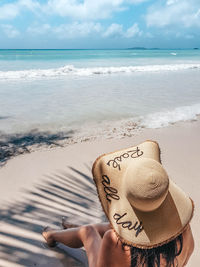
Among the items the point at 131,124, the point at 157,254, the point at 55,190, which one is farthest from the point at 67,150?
the point at 157,254

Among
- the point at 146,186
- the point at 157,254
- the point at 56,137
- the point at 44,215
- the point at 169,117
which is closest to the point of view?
the point at 146,186

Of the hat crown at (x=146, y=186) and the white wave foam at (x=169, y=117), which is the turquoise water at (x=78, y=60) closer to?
Result: the white wave foam at (x=169, y=117)

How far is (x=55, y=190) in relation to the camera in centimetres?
262

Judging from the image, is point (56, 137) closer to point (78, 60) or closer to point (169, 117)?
point (169, 117)

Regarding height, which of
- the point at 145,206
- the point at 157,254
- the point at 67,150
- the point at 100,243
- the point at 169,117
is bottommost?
the point at 67,150

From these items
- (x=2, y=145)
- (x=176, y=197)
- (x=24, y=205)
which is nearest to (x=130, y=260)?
(x=176, y=197)

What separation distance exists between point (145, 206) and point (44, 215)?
1.54m

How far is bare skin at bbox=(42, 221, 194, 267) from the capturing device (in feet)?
3.55

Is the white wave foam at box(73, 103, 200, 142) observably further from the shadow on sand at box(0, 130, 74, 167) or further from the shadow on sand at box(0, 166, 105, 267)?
the shadow on sand at box(0, 166, 105, 267)

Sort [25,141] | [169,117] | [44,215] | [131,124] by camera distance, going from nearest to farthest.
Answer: [44,215]
[25,141]
[131,124]
[169,117]

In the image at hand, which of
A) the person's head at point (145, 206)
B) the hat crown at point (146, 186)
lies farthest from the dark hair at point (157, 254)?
the hat crown at point (146, 186)

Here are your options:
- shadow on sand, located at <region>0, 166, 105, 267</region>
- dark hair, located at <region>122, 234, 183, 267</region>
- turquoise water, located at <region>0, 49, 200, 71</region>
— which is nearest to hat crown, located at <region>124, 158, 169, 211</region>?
dark hair, located at <region>122, 234, 183, 267</region>

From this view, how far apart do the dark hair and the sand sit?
2.98 feet

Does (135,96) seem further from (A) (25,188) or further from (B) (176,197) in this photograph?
(B) (176,197)
